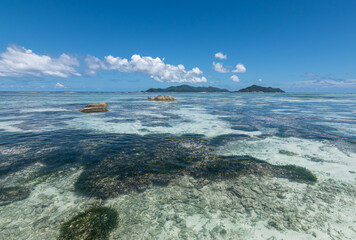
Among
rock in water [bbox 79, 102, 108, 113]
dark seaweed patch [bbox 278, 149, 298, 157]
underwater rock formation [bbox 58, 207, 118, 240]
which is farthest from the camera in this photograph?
rock in water [bbox 79, 102, 108, 113]

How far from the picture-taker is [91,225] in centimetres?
454

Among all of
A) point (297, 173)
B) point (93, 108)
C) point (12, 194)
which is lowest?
point (297, 173)

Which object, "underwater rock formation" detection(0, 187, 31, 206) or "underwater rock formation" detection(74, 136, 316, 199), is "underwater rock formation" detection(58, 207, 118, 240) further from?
"underwater rock formation" detection(0, 187, 31, 206)

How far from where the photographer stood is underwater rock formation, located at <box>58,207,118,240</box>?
422 centimetres

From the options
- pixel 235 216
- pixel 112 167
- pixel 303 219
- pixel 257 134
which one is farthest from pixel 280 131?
pixel 112 167

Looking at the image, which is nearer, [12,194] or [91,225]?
[91,225]

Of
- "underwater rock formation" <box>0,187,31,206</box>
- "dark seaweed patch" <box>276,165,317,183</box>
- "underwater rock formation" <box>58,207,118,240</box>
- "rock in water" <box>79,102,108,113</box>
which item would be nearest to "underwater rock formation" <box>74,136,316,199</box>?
"dark seaweed patch" <box>276,165,317,183</box>

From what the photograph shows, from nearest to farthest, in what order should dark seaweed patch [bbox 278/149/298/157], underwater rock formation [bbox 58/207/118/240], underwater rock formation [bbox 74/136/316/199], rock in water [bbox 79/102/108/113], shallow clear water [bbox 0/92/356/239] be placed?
underwater rock formation [bbox 58/207/118/240], shallow clear water [bbox 0/92/356/239], underwater rock formation [bbox 74/136/316/199], dark seaweed patch [bbox 278/149/298/157], rock in water [bbox 79/102/108/113]

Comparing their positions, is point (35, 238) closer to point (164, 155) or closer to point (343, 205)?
point (164, 155)

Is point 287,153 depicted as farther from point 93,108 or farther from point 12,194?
point 93,108

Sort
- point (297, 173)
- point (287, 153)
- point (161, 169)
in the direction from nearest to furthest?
point (297, 173)
point (161, 169)
point (287, 153)

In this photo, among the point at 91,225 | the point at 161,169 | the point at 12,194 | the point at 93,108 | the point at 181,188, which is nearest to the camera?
the point at 91,225

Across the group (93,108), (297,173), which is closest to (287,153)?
(297,173)

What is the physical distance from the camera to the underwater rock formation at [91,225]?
13.8ft
